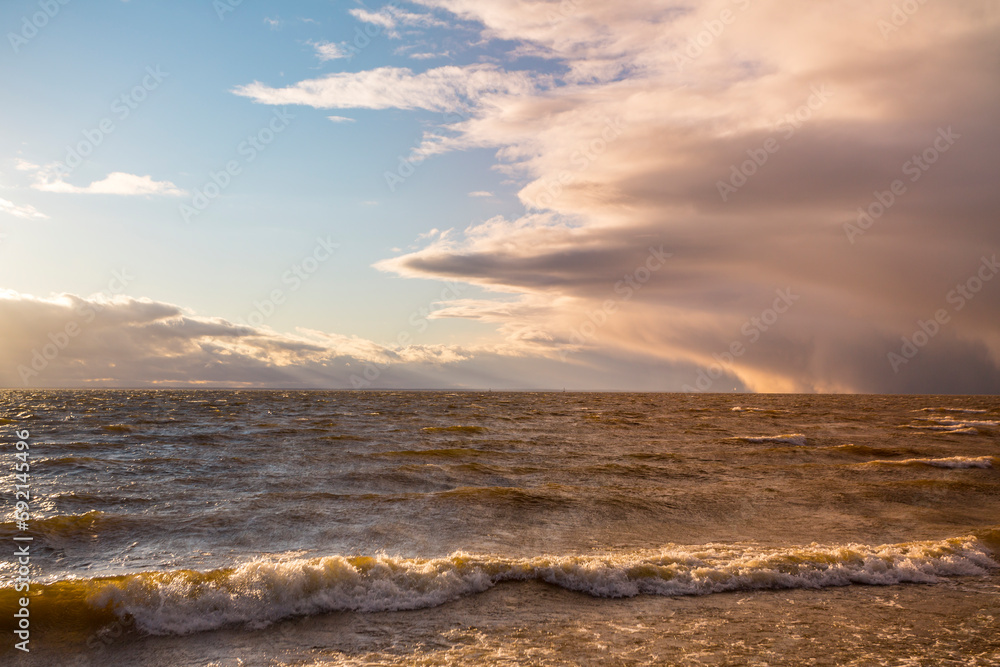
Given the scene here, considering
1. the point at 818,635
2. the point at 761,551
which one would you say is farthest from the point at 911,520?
the point at 818,635

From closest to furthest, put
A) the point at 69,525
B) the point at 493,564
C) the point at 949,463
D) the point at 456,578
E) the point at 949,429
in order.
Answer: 1. the point at 456,578
2. the point at 493,564
3. the point at 69,525
4. the point at 949,463
5. the point at 949,429

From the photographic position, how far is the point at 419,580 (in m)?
10.6

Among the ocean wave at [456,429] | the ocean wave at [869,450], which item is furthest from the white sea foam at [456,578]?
the ocean wave at [456,429]

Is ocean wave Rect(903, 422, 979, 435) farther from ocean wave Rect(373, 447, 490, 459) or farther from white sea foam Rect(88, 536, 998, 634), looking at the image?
white sea foam Rect(88, 536, 998, 634)

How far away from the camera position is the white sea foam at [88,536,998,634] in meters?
9.68

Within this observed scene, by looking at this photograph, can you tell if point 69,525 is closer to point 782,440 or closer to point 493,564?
point 493,564

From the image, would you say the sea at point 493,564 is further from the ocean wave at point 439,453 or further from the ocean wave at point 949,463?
the ocean wave at point 439,453

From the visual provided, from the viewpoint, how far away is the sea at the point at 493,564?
8.47 metres

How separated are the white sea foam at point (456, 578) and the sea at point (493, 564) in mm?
41

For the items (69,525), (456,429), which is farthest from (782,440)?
(69,525)

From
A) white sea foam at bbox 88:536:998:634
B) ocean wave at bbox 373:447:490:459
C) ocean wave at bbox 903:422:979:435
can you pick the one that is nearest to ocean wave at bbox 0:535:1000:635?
white sea foam at bbox 88:536:998:634

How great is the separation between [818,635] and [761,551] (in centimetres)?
409

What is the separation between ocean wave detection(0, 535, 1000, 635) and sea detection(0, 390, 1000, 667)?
0.04m

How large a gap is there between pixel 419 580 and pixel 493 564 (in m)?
1.58
